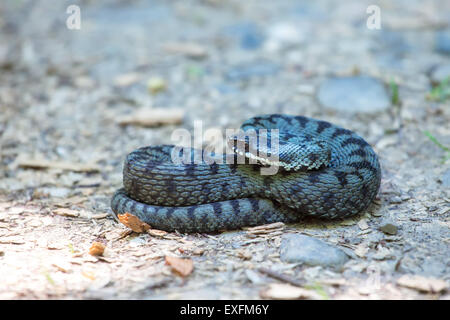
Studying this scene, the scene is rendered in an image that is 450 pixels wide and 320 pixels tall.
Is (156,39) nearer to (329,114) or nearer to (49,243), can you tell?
(329,114)

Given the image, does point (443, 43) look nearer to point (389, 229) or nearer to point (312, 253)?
point (389, 229)

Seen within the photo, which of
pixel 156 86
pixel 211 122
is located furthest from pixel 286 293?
pixel 156 86

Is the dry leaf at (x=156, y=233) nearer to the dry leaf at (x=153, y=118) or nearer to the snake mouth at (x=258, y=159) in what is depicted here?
the snake mouth at (x=258, y=159)

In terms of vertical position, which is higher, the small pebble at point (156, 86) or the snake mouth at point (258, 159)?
the small pebble at point (156, 86)

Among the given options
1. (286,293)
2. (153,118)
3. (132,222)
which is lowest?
(286,293)

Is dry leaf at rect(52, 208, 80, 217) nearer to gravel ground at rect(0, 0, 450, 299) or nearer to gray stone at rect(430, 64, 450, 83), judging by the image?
gravel ground at rect(0, 0, 450, 299)

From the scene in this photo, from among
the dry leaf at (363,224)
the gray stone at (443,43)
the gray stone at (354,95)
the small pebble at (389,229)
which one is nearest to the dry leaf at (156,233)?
the dry leaf at (363,224)
